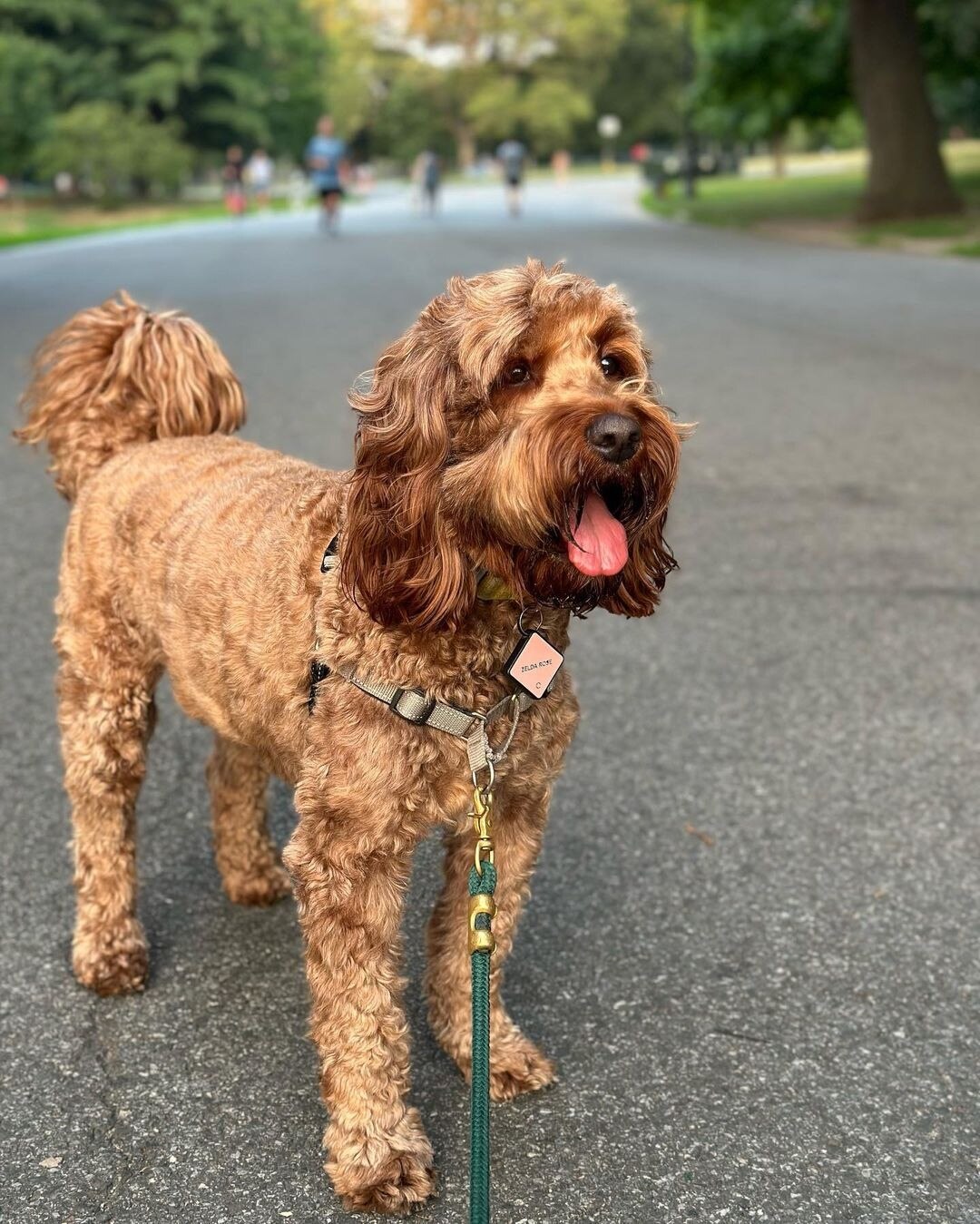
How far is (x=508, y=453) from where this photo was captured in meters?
2.49

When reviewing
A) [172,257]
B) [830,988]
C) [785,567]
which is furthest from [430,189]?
[830,988]

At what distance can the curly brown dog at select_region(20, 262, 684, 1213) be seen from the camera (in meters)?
2.56

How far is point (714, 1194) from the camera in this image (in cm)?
286

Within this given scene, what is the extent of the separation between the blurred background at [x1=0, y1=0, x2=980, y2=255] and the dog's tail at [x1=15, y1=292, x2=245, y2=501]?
20326 millimetres

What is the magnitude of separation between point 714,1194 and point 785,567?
4494 millimetres

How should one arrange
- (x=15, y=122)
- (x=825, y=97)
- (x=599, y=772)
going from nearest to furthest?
(x=599, y=772), (x=825, y=97), (x=15, y=122)

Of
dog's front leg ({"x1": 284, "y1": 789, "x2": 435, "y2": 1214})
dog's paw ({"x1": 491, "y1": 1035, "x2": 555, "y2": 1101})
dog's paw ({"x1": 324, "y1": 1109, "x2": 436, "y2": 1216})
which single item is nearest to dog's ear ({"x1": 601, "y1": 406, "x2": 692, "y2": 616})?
dog's front leg ({"x1": 284, "y1": 789, "x2": 435, "y2": 1214})

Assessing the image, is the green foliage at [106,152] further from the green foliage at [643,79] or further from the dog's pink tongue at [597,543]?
the dog's pink tongue at [597,543]

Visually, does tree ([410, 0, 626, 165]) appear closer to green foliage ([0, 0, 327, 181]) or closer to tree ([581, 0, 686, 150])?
tree ([581, 0, 686, 150])

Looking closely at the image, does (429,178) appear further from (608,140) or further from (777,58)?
(608,140)

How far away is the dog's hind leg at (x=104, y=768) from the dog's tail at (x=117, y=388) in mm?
489

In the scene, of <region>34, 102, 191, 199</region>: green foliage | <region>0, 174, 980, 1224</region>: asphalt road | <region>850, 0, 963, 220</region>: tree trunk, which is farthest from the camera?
<region>34, 102, 191, 199</region>: green foliage

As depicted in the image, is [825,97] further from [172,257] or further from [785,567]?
[785,567]

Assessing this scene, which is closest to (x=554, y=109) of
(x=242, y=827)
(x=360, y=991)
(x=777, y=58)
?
(x=777, y=58)
